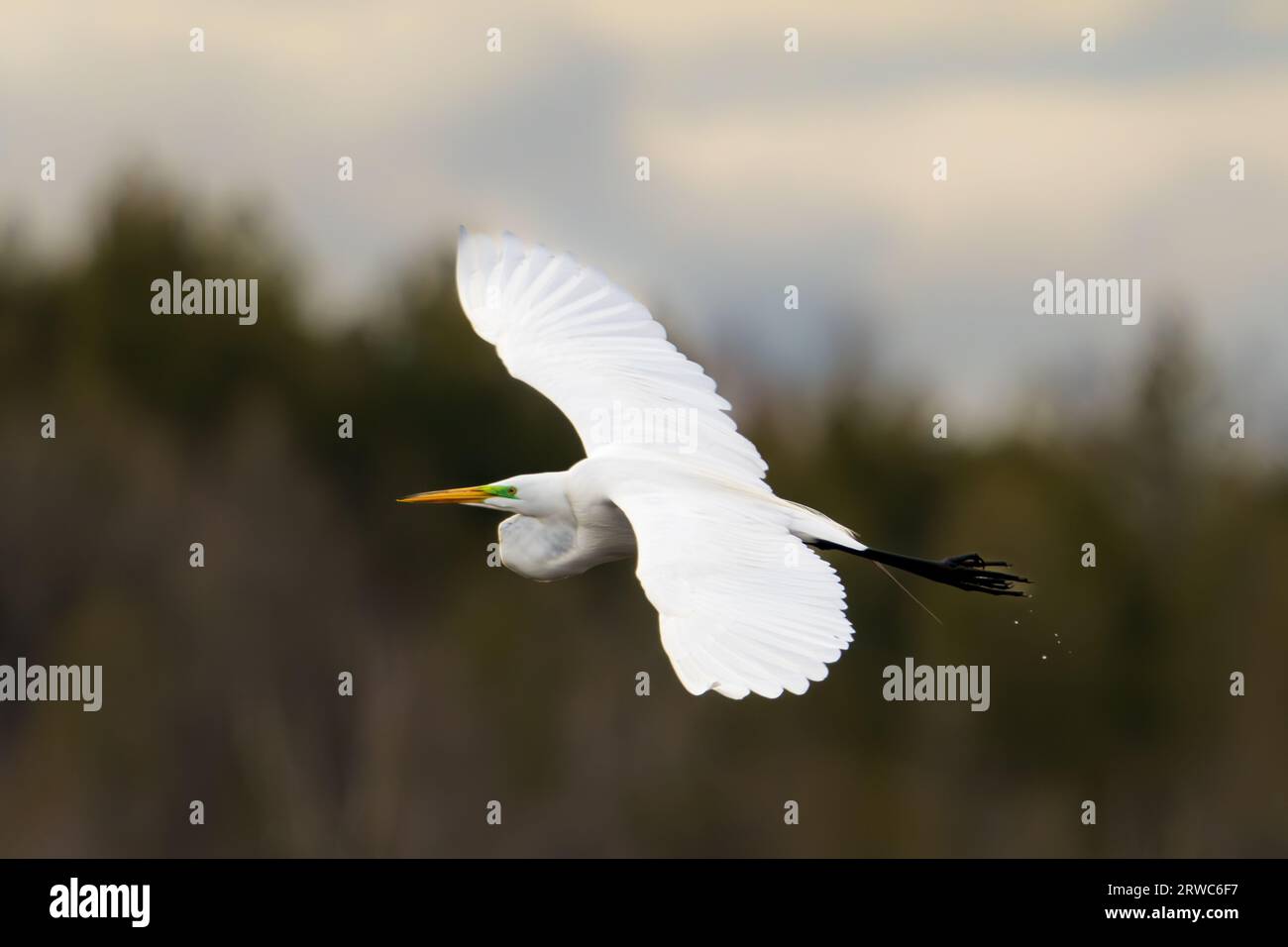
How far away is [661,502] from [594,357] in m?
1.56

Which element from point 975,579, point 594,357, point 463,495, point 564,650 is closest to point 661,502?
point 463,495

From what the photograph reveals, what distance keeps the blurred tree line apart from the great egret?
1157 centimetres

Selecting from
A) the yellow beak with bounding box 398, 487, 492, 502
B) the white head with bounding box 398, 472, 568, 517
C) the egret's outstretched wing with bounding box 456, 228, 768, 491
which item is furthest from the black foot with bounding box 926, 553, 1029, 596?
the yellow beak with bounding box 398, 487, 492, 502

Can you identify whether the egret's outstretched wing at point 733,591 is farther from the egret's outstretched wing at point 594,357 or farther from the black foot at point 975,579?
the black foot at point 975,579

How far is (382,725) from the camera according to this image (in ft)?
68.2

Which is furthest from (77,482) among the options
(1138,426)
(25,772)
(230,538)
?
(1138,426)

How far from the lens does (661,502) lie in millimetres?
5914

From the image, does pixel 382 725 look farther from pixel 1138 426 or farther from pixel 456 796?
pixel 1138 426

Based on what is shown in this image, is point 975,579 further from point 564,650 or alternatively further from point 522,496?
point 564,650

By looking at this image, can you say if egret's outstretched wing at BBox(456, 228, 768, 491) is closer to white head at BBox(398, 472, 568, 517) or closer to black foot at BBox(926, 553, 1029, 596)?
white head at BBox(398, 472, 568, 517)

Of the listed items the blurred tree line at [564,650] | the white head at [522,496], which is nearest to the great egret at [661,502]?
the white head at [522,496]

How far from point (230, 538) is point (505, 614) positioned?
341 centimetres

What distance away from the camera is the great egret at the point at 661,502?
4.91 m

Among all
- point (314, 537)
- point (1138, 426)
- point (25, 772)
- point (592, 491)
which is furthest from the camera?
point (314, 537)
